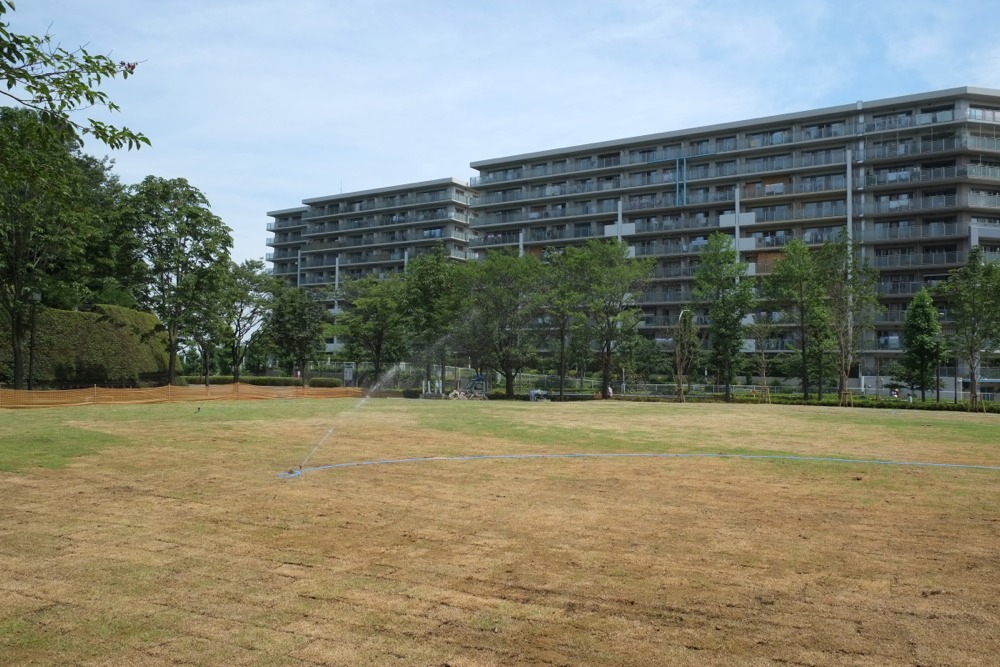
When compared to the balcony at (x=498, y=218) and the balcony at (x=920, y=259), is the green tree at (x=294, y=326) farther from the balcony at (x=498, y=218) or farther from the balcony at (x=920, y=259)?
the balcony at (x=920, y=259)

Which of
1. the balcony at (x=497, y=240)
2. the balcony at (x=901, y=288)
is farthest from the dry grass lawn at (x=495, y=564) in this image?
the balcony at (x=497, y=240)

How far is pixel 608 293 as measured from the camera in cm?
4884

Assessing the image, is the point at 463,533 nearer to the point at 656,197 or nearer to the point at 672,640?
the point at 672,640

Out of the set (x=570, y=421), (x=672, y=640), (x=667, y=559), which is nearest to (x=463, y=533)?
(x=667, y=559)

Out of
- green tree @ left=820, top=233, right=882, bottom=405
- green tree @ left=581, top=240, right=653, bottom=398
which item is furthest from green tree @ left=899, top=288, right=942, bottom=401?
green tree @ left=581, top=240, right=653, bottom=398

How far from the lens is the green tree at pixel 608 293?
160ft

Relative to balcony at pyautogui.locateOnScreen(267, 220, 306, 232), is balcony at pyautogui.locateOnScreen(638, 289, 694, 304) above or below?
below

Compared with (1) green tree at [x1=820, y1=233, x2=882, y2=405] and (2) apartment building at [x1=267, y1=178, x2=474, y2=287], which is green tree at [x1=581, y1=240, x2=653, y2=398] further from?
(2) apartment building at [x1=267, y1=178, x2=474, y2=287]

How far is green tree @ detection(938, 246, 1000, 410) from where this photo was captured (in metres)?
38.3

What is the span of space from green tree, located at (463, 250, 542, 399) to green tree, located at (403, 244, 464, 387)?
6.79 ft

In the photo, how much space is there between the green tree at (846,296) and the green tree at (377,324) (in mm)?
29492

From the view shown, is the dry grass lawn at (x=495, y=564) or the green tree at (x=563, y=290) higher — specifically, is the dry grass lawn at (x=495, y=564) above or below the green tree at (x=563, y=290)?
Answer: below

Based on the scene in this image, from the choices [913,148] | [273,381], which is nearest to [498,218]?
[273,381]

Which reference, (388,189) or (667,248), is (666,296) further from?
(388,189)
